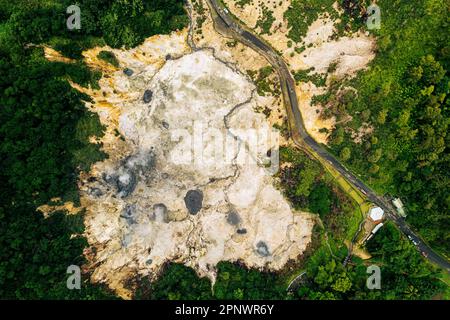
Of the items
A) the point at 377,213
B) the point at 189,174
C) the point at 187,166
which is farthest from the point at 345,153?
the point at 187,166

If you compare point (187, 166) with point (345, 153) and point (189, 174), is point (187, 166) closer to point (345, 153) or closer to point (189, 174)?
point (189, 174)

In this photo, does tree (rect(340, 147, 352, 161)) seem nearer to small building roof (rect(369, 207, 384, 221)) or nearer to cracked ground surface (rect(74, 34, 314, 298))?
small building roof (rect(369, 207, 384, 221))

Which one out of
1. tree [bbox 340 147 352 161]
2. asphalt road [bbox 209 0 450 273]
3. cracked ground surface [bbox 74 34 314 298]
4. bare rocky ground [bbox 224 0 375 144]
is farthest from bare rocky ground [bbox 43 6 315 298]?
tree [bbox 340 147 352 161]

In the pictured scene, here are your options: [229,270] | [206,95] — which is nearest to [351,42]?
[206,95]

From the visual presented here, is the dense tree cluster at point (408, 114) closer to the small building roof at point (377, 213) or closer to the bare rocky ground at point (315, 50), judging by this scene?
the bare rocky ground at point (315, 50)

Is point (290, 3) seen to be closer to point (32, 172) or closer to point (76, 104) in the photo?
point (76, 104)

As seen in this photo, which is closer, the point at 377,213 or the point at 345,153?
the point at 345,153

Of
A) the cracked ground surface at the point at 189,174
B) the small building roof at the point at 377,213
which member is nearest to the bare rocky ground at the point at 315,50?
the cracked ground surface at the point at 189,174
